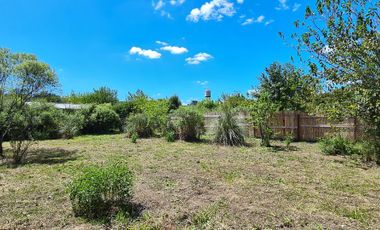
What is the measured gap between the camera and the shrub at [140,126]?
14.3 m

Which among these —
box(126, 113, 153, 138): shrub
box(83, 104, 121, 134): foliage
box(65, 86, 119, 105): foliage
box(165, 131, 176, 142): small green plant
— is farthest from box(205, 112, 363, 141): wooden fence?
box(65, 86, 119, 105): foliage

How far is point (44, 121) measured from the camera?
15.5 meters

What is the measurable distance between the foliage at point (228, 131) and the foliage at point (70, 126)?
8.41 meters

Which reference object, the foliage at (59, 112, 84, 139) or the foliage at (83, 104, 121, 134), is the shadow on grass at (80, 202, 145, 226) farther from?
the foliage at (83, 104, 121, 134)

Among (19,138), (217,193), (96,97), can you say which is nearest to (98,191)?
(217,193)

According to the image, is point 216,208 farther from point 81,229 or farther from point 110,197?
point 81,229

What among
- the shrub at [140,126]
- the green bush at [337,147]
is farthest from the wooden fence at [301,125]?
the shrub at [140,126]

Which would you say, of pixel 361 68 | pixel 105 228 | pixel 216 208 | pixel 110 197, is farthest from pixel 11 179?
pixel 361 68

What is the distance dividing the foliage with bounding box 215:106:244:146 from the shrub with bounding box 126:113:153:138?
169 inches

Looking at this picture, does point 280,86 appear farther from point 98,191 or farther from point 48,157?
point 98,191

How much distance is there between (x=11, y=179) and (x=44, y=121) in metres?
10.4

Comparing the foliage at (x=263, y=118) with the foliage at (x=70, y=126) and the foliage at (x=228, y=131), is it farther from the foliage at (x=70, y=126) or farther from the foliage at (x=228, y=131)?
the foliage at (x=70, y=126)

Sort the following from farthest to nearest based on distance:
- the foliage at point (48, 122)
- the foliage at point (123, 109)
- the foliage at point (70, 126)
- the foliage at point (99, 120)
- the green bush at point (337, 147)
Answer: the foliage at point (123, 109)
the foliage at point (99, 120)
the foliage at point (70, 126)
the foliage at point (48, 122)
the green bush at point (337, 147)

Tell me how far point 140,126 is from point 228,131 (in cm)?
500
